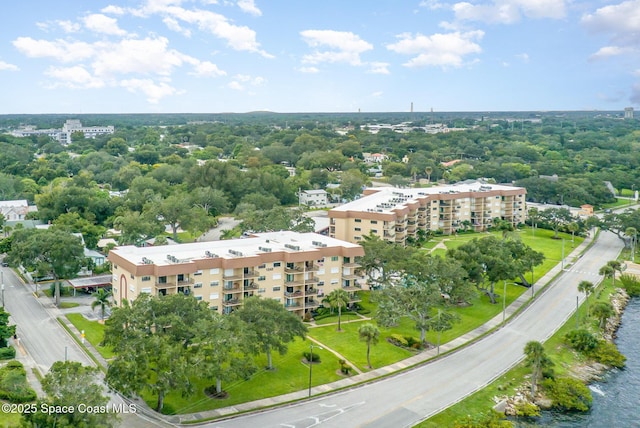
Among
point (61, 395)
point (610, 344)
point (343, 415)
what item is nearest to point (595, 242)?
point (610, 344)

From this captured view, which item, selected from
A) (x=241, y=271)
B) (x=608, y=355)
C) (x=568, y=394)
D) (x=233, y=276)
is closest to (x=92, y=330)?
(x=233, y=276)

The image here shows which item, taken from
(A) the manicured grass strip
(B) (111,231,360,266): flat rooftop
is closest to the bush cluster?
(A) the manicured grass strip

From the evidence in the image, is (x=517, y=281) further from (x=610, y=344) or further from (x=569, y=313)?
(x=610, y=344)

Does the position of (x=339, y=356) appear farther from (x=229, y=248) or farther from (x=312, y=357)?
(x=229, y=248)

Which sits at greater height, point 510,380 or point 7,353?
point 7,353

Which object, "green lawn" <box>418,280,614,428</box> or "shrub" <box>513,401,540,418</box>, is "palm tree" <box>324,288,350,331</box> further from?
"shrub" <box>513,401,540,418</box>

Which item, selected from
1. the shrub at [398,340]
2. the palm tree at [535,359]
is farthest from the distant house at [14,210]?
the palm tree at [535,359]
